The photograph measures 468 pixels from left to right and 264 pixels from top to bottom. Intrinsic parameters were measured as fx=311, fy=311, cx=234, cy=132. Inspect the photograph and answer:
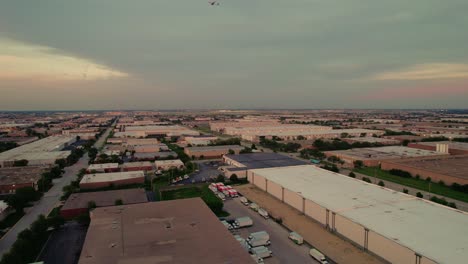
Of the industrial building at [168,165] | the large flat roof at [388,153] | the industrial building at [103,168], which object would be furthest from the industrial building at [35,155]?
the large flat roof at [388,153]

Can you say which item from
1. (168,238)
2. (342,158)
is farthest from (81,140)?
(168,238)

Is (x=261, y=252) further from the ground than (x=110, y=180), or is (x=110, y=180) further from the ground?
(x=110, y=180)

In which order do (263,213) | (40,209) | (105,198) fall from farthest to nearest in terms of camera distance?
(105,198), (40,209), (263,213)

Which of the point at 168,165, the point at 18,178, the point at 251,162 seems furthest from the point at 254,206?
the point at 18,178

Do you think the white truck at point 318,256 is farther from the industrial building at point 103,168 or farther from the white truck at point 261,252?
the industrial building at point 103,168

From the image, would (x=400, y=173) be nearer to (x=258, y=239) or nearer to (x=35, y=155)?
(x=258, y=239)

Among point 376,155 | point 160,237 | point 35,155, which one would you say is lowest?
point 376,155

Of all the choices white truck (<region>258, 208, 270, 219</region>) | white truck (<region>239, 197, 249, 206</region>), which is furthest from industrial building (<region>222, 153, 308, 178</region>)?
white truck (<region>258, 208, 270, 219</region>)

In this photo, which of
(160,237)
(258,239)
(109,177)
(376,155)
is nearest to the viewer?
(160,237)
